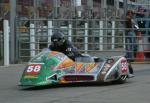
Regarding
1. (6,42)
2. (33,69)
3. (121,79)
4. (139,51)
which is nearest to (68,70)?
(33,69)

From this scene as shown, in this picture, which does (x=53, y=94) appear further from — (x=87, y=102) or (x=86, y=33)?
(x=86, y=33)

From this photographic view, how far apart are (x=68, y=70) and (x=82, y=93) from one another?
135cm

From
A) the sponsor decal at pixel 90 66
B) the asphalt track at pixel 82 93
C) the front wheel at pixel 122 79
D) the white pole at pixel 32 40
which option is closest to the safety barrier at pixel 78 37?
the white pole at pixel 32 40

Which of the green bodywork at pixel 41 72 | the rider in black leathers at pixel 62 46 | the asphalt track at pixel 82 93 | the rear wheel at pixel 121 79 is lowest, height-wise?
the asphalt track at pixel 82 93

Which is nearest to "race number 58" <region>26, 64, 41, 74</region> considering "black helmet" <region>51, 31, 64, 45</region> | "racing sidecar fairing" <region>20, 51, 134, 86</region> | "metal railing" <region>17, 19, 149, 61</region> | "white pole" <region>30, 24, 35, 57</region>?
"racing sidecar fairing" <region>20, 51, 134, 86</region>

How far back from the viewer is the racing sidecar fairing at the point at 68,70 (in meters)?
11.6

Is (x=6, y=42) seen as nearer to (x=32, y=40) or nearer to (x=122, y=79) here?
(x=32, y=40)

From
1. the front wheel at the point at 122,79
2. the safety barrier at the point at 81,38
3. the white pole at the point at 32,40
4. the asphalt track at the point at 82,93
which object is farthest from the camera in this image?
the white pole at the point at 32,40

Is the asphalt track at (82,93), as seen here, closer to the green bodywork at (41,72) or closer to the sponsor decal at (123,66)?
the green bodywork at (41,72)

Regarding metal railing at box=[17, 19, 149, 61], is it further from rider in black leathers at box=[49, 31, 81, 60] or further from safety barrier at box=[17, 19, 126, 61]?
rider in black leathers at box=[49, 31, 81, 60]

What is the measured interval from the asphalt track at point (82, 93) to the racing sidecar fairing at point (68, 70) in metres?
0.20

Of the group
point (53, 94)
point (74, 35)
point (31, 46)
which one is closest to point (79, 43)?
point (74, 35)

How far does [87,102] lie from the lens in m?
9.43

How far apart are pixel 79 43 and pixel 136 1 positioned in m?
2.65
